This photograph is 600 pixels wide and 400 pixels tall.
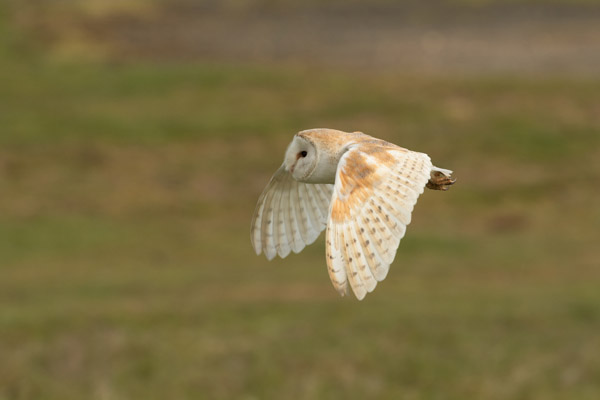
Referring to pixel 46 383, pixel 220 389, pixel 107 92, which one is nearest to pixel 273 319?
pixel 220 389

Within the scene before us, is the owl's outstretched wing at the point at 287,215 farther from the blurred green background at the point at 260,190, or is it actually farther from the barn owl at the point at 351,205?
the blurred green background at the point at 260,190

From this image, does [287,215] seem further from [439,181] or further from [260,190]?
[260,190]

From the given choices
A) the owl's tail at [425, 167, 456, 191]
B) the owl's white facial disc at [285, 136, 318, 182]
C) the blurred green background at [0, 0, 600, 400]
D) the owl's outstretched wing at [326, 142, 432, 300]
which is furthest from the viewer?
the blurred green background at [0, 0, 600, 400]

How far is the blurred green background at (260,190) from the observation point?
49.4 ft

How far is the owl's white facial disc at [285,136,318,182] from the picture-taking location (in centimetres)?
264

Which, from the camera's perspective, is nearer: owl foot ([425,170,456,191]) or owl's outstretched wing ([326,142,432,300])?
owl's outstretched wing ([326,142,432,300])

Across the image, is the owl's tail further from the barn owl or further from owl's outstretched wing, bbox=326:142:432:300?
owl's outstretched wing, bbox=326:142:432:300

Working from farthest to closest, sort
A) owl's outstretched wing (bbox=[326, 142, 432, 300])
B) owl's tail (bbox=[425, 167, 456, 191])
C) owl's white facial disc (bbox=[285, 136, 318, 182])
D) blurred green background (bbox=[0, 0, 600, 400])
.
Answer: blurred green background (bbox=[0, 0, 600, 400]) → owl's tail (bbox=[425, 167, 456, 191]) → owl's white facial disc (bbox=[285, 136, 318, 182]) → owl's outstretched wing (bbox=[326, 142, 432, 300])

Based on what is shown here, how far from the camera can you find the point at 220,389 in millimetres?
14109

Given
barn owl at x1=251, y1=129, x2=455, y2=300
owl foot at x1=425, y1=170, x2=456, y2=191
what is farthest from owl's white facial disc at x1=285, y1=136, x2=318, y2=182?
owl foot at x1=425, y1=170, x2=456, y2=191

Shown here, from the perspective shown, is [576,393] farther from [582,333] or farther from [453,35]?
[453,35]

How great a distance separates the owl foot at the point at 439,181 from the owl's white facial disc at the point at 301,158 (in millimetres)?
320

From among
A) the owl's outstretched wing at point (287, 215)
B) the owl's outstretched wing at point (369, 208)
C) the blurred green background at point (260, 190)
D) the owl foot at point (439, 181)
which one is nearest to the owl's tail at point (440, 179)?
the owl foot at point (439, 181)

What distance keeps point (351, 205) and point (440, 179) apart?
424mm
